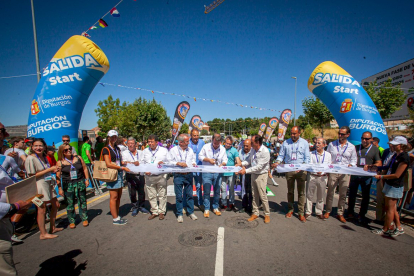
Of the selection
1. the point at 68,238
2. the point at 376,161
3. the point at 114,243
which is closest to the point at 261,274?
the point at 114,243

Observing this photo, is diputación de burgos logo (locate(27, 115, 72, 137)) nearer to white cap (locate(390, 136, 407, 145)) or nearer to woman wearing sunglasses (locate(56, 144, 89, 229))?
woman wearing sunglasses (locate(56, 144, 89, 229))

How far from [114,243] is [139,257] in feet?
2.52

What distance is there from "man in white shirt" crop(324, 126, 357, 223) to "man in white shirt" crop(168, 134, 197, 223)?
10.8 ft

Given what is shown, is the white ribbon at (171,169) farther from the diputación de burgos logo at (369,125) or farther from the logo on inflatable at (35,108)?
the diputación de burgos logo at (369,125)

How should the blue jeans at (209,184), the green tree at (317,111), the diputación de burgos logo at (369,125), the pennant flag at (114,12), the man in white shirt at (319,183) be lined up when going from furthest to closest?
the green tree at (317,111), the pennant flag at (114,12), the diputación de burgos logo at (369,125), the blue jeans at (209,184), the man in white shirt at (319,183)

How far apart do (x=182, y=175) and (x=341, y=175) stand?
3768 millimetres

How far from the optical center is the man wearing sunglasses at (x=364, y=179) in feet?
15.1

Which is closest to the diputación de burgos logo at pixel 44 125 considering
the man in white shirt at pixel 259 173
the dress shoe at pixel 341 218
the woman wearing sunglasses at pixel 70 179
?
the woman wearing sunglasses at pixel 70 179

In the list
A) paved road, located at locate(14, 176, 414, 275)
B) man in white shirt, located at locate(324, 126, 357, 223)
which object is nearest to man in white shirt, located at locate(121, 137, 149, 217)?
paved road, located at locate(14, 176, 414, 275)

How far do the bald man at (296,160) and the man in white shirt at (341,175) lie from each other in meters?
0.70

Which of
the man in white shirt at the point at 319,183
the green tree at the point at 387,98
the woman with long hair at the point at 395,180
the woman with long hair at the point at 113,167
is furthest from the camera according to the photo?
the green tree at the point at 387,98

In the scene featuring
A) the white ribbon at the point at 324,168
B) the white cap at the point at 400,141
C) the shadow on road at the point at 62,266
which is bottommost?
the shadow on road at the point at 62,266

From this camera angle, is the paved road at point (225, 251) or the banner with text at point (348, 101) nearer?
the paved road at point (225, 251)

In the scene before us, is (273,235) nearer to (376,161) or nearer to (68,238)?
(376,161)
